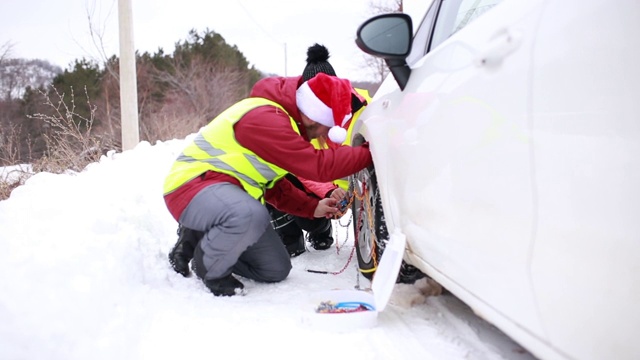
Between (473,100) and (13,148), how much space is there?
21.5 feet

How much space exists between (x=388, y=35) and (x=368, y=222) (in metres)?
1.10

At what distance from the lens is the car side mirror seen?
1953 millimetres

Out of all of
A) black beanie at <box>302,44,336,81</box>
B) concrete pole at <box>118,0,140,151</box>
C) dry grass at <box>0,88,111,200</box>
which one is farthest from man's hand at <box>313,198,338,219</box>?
concrete pole at <box>118,0,140,151</box>

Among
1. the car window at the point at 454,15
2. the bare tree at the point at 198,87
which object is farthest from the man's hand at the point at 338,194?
the bare tree at the point at 198,87

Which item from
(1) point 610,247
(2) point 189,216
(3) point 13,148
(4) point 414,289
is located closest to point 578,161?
(1) point 610,247

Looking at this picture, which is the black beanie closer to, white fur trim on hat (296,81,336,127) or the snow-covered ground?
white fur trim on hat (296,81,336,127)

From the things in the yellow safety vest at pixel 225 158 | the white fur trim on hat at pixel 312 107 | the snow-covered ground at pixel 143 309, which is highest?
the white fur trim on hat at pixel 312 107

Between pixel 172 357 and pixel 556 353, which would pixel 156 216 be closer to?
pixel 172 357

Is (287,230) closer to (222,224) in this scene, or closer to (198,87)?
(222,224)

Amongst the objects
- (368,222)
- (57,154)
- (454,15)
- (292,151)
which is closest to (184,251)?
(292,151)

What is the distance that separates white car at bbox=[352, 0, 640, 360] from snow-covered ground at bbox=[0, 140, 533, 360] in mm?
394

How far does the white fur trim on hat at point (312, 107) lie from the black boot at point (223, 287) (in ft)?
3.10

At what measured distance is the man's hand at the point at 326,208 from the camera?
10.1ft

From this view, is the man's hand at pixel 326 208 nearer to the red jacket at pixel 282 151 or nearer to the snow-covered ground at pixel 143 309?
the snow-covered ground at pixel 143 309
